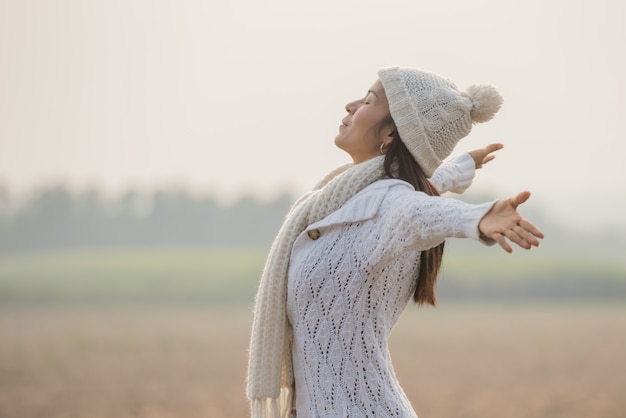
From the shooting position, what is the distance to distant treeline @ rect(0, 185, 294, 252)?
19.9 meters

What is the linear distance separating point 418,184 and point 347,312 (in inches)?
13.7

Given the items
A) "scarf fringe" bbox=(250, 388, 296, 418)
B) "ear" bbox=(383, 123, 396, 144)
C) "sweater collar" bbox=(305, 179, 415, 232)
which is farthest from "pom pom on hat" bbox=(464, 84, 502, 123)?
"scarf fringe" bbox=(250, 388, 296, 418)

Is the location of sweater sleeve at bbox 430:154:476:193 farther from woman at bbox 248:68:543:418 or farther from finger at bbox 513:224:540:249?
finger at bbox 513:224:540:249

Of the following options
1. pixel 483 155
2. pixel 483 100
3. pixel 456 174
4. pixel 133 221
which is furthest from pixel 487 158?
pixel 133 221

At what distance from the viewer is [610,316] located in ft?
55.3

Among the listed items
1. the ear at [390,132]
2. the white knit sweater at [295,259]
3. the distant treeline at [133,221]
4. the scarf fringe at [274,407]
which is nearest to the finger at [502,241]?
the white knit sweater at [295,259]

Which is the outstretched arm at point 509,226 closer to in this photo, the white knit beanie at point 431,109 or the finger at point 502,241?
the finger at point 502,241

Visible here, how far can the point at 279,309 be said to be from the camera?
2107 millimetres

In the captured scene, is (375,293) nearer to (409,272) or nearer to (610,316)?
(409,272)

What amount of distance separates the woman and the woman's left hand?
47 cm

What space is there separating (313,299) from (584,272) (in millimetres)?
17960

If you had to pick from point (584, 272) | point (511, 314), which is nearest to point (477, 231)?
point (511, 314)

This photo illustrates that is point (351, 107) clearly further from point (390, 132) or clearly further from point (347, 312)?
point (347, 312)

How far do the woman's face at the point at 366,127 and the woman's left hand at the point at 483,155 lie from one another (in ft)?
2.00
